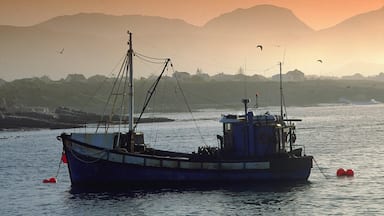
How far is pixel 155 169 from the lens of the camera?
1903 inches

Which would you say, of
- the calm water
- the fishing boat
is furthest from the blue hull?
the calm water

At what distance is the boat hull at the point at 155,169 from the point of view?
48156 mm

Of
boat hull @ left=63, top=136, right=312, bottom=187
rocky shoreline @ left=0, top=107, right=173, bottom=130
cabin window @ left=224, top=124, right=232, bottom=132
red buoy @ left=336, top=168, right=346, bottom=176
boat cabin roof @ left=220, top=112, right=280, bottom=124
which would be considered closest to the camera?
boat hull @ left=63, top=136, right=312, bottom=187

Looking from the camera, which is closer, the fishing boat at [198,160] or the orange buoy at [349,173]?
the fishing boat at [198,160]

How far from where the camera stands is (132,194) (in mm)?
47156

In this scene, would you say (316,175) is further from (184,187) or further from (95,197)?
(95,197)

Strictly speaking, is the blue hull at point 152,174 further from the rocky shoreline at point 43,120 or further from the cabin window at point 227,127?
the rocky shoreline at point 43,120

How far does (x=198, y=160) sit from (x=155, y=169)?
2890 mm

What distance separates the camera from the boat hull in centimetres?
4816

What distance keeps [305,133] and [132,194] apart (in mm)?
66188

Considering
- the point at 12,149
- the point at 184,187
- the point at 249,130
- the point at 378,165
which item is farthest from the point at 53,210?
the point at 12,149

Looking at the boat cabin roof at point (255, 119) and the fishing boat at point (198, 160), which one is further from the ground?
the boat cabin roof at point (255, 119)

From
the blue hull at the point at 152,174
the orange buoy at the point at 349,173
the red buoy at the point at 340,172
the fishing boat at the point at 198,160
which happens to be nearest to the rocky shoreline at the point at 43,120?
the red buoy at the point at 340,172

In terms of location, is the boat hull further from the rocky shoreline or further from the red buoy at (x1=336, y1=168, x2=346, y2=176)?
the rocky shoreline
